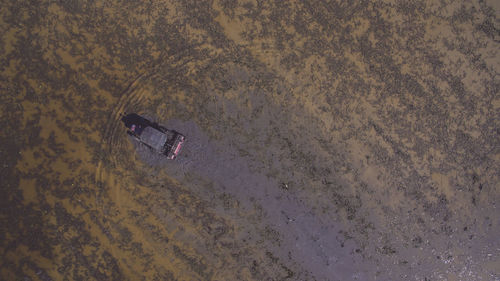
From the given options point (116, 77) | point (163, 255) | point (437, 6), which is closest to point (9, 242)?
point (163, 255)

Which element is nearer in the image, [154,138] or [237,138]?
[154,138]

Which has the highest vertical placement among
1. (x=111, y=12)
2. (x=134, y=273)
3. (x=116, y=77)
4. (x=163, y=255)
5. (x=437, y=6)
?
(x=437, y=6)

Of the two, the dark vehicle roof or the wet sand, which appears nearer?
the dark vehicle roof

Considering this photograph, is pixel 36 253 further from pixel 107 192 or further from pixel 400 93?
pixel 400 93

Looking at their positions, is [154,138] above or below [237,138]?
below
